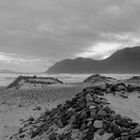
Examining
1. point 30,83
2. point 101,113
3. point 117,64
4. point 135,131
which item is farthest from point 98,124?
point 117,64

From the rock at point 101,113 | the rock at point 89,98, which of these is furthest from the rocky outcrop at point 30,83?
the rock at point 101,113

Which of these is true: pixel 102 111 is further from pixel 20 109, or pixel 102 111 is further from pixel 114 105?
pixel 20 109

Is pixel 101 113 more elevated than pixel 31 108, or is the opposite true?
pixel 101 113

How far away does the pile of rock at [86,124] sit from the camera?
283 inches

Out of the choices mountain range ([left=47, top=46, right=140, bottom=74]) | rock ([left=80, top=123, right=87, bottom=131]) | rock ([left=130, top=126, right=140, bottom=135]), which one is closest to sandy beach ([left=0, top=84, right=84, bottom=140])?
rock ([left=80, top=123, right=87, bottom=131])

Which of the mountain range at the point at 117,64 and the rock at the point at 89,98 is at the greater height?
the mountain range at the point at 117,64

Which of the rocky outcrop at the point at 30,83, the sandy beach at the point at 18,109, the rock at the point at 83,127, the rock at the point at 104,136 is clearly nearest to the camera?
the rock at the point at 104,136

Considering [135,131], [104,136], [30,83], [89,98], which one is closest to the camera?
[135,131]

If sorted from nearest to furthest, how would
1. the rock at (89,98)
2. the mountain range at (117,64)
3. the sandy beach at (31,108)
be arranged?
the sandy beach at (31,108), the rock at (89,98), the mountain range at (117,64)

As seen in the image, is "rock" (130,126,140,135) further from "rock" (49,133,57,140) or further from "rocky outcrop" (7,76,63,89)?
"rocky outcrop" (7,76,63,89)

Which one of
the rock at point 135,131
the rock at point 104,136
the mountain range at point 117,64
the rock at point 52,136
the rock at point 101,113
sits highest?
the mountain range at point 117,64

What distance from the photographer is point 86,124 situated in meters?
8.05

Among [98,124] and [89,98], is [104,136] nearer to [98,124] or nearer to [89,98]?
[98,124]

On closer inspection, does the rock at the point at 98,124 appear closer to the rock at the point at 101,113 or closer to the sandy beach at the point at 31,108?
the rock at the point at 101,113
